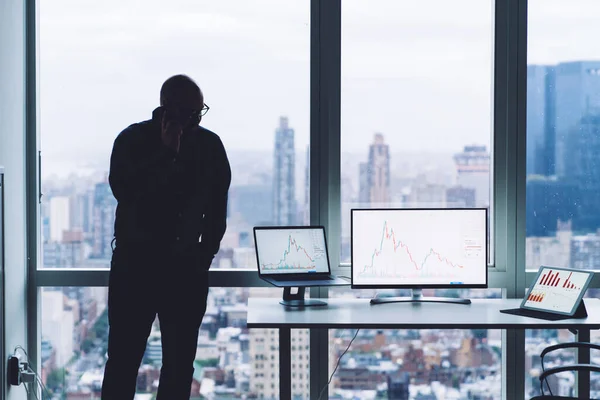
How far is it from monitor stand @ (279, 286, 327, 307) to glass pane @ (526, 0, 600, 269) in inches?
45.5

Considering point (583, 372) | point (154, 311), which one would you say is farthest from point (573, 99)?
point (154, 311)

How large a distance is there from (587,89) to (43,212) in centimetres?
277

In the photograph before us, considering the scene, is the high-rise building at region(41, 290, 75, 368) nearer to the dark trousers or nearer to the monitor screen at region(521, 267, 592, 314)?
the dark trousers

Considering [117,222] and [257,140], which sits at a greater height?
[257,140]

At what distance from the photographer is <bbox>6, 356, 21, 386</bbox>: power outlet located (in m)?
3.30

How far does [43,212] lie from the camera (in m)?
3.57

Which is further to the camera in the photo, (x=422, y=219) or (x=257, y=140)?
(x=257, y=140)

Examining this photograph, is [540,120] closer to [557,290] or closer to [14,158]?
[557,290]

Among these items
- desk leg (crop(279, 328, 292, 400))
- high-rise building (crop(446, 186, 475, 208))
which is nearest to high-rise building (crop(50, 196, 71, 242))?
desk leg (crop(279, 328, 292, 400))

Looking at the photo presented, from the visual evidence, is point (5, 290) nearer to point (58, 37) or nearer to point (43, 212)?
point (43, 212)

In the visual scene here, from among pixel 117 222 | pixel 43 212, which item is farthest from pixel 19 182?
pixel 117 222

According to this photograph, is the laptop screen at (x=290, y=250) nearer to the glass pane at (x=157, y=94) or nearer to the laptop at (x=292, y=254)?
the laptop at (x=292, y=254)

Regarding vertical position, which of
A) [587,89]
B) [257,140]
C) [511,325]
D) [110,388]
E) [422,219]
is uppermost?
[587,89]

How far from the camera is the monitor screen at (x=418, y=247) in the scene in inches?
131
